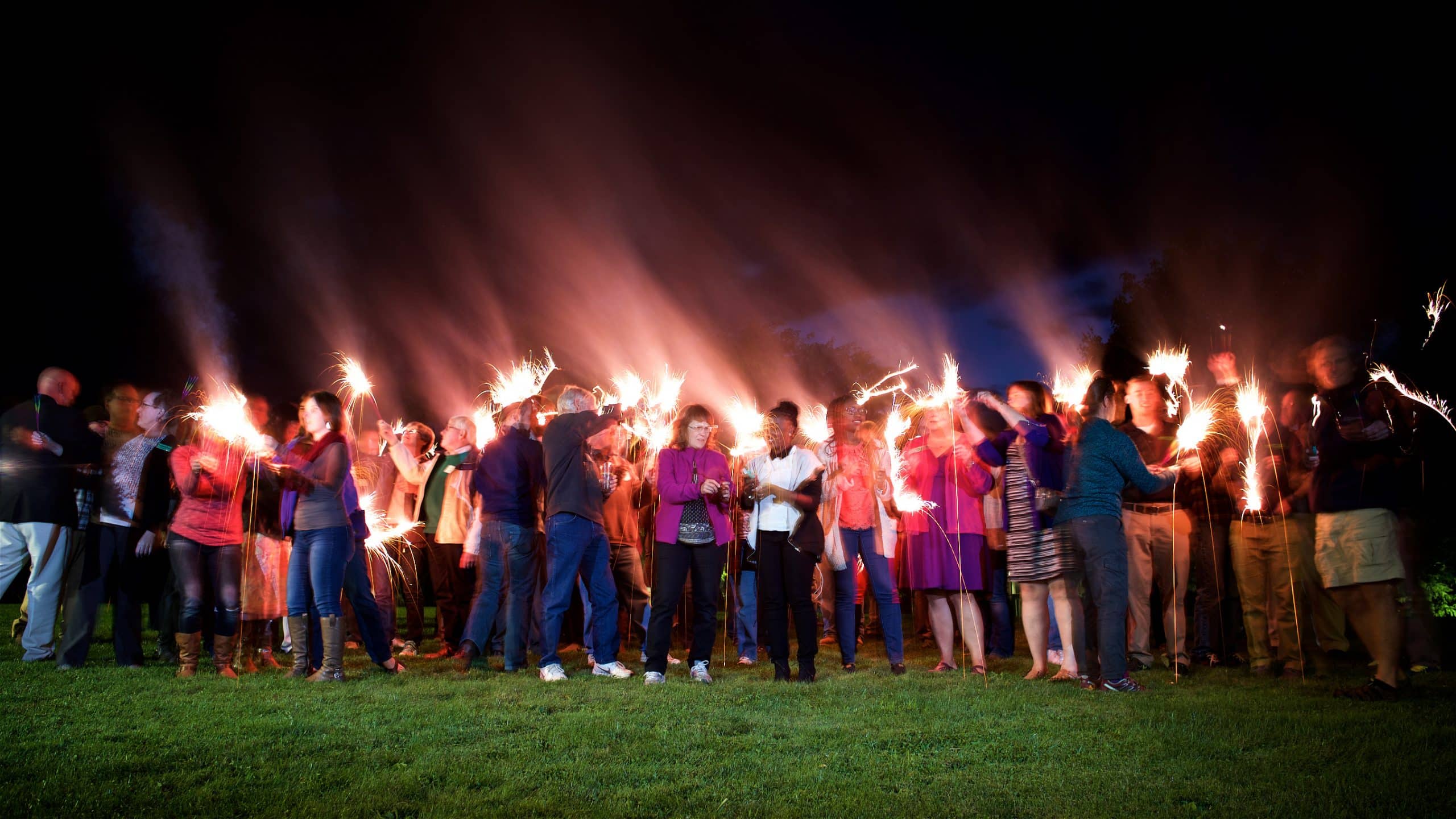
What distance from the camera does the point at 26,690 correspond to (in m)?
5.95

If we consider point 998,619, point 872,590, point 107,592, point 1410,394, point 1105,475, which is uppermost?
point 1410,394

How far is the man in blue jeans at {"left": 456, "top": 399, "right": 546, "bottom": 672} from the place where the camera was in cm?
741

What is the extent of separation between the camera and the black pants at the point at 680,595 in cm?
683

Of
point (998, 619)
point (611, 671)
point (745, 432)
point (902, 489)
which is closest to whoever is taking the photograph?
point (611, 671)

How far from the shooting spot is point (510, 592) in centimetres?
741

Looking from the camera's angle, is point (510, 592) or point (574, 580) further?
point (510, 592)

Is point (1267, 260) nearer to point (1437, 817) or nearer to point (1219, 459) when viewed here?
point (1219, 459)

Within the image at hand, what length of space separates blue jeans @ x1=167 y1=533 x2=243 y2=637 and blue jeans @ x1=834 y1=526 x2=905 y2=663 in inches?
196

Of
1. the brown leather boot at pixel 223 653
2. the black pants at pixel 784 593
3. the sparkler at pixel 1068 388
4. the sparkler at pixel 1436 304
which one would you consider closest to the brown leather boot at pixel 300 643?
the brown leather boot at pixel 223 653

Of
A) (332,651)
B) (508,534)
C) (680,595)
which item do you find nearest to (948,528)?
(680,595)

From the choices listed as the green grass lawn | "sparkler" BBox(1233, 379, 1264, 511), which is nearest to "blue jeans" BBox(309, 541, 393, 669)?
the green grass lawn

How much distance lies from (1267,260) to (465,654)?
790 inches

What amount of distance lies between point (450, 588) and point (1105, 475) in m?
6.61

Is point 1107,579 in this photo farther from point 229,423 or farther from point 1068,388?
point 229,423
